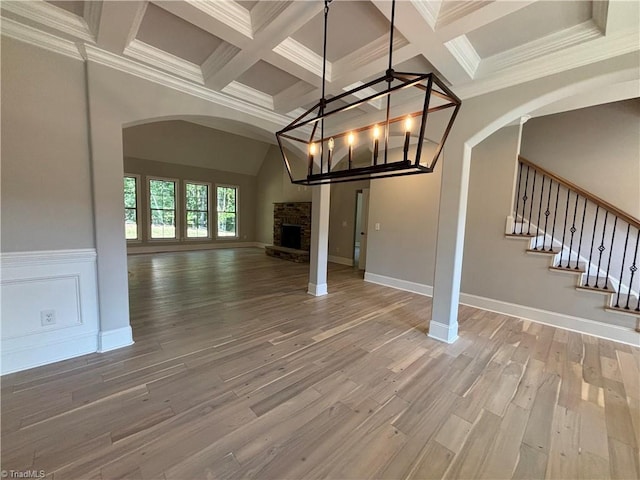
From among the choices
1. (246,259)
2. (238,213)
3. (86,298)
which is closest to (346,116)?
(86,298)

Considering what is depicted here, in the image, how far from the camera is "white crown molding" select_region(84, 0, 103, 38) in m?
1.87

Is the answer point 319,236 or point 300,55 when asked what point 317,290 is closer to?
point 319,236

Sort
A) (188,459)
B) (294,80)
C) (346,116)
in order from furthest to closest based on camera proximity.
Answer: (346,116) < (294,80) < (188,459)

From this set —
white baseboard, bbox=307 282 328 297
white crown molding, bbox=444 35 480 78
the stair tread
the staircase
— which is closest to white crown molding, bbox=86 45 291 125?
white crown molding, bbox=444 35 480 78

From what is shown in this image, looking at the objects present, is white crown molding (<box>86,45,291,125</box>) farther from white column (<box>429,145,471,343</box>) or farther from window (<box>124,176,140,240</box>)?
window (<box>124,176,140,240</box>)

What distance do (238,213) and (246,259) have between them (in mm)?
3266

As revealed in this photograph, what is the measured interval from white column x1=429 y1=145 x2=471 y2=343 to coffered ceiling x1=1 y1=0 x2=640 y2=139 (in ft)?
2.45

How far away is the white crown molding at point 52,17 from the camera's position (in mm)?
1898

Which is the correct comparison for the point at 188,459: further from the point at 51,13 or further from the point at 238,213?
the point at 238,213

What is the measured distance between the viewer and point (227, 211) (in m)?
10.3

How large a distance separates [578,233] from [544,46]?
309cm

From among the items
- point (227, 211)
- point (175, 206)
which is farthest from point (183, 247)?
point (227, 211)

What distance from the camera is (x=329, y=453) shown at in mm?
1546

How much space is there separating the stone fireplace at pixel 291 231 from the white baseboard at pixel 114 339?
5215 millimetres
